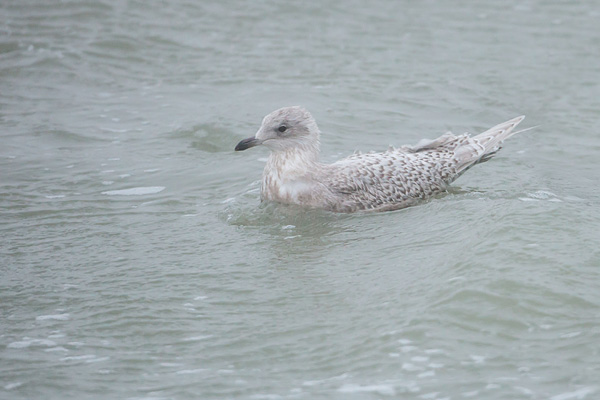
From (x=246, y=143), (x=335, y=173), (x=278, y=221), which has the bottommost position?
(x=278, y=221)

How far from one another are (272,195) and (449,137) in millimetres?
2085

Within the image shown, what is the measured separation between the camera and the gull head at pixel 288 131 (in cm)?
870

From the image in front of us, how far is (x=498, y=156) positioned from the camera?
10570 millimetres

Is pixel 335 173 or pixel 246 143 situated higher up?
pixel 246 143

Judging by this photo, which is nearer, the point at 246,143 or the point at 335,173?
the point at 246,143

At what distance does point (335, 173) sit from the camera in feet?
28.9

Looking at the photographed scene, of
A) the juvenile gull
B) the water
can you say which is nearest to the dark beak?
the juvenile gull

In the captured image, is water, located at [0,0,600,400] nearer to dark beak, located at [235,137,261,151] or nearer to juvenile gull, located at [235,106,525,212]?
juvenile gull, located at [235,106,525,212]

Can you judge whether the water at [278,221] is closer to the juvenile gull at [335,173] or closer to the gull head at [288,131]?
the juvenile gull at [335,173]

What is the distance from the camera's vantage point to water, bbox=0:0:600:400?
5590mm

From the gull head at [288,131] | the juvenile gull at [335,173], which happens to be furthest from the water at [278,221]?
the gull head at [288,131]

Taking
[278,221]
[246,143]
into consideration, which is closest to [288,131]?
[246,143]

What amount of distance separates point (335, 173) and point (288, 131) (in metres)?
0.60

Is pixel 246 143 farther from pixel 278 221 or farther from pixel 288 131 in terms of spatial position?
pixel 278 221
